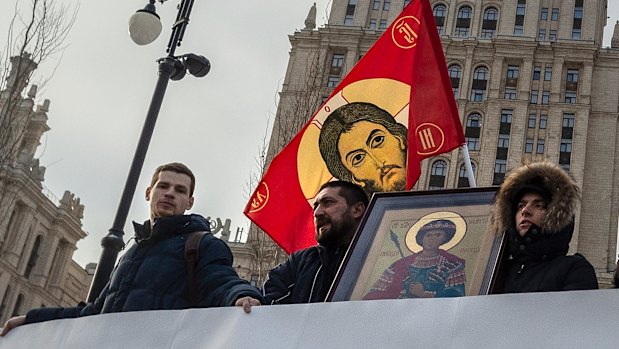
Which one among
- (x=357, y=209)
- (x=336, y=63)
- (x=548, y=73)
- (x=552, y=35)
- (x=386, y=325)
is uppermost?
(x=552, y=35)

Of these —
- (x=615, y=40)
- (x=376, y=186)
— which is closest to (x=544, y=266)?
(x=376, y=186)

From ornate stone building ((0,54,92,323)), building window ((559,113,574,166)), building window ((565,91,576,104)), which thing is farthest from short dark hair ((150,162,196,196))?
building window ((565,91,576,104))

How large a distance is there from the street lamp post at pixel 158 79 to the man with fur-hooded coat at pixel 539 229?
404 centimetres

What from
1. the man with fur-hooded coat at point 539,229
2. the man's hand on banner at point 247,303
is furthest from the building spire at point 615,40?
the man's hand on banner at point 247,303

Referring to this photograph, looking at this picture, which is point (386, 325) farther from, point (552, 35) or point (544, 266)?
point (552, 35)

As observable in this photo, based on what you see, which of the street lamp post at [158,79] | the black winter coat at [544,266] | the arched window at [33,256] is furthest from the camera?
the arched window at [33,256]

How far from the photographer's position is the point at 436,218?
10.6 feet

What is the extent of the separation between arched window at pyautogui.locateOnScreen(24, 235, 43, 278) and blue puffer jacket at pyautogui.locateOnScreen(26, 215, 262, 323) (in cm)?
4507

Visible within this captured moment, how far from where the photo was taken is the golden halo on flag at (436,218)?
124 inches

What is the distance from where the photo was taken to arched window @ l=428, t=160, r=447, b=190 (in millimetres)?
49094

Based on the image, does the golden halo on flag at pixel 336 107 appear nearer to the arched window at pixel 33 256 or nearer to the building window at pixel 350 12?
the arched window at pixel 33 256

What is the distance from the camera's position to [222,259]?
139 inches

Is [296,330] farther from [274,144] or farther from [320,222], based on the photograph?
[274,144]

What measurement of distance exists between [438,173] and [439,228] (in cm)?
4661
